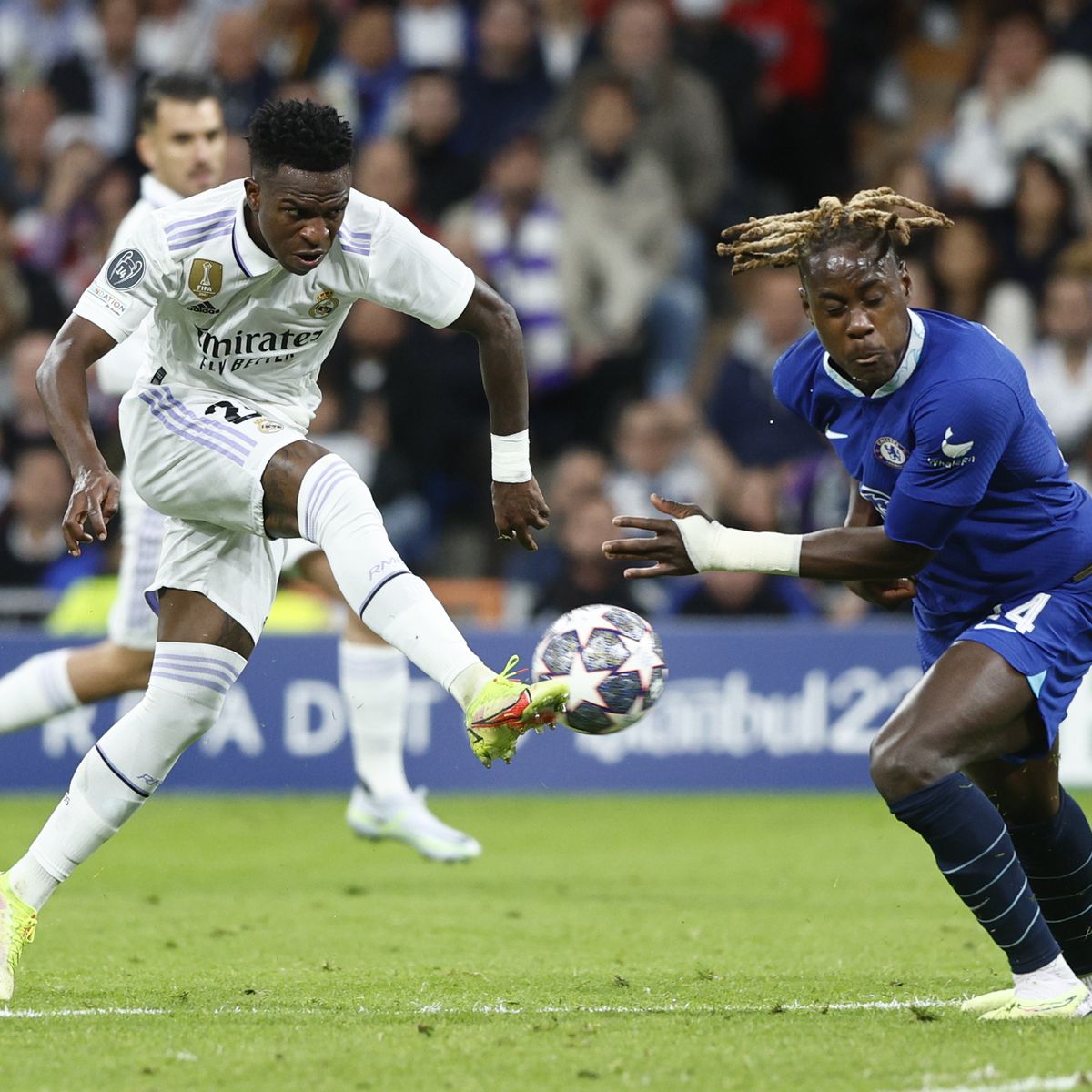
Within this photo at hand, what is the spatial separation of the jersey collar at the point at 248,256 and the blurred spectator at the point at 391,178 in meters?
7.29

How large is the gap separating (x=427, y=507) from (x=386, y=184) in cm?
221

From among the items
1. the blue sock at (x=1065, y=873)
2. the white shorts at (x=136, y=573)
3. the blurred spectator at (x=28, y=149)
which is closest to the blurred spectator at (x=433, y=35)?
the blurred spectator at (x=28, y=149)

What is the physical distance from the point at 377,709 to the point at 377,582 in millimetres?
2858

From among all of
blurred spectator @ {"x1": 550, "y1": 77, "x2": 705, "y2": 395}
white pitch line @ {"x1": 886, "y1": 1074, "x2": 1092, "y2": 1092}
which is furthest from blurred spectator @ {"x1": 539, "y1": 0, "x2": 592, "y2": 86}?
white pitch line @ {"x1": 886, "y1": 1074, "x2": 1092, "y2": 1092}

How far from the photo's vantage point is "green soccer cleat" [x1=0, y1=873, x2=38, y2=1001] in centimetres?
504

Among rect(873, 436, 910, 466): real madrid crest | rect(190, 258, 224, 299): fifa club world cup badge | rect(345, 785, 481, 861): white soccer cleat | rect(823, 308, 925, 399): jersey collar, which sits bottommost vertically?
rect(345, 785, 481, 861): white soccer cleat

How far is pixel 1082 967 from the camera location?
5.18 meters

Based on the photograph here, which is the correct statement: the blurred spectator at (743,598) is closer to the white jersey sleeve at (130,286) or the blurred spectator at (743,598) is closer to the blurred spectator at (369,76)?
the blurred spectator at (369,76)

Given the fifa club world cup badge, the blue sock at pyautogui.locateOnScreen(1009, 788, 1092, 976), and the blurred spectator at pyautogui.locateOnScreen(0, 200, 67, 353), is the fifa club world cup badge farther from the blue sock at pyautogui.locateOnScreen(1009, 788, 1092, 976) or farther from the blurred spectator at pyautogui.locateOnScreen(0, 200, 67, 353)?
the blurred spectator at pyautogui.locateOnScreen(0, 200, 67, 353)

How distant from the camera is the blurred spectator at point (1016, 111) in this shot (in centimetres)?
1289

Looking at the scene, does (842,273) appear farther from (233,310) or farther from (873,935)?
(873,935)

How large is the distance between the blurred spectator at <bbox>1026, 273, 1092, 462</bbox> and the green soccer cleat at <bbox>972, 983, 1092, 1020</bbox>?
23.5ft

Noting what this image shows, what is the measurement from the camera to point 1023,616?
492 cm

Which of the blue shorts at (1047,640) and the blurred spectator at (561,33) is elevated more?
the blurred spectator at (561,33)
